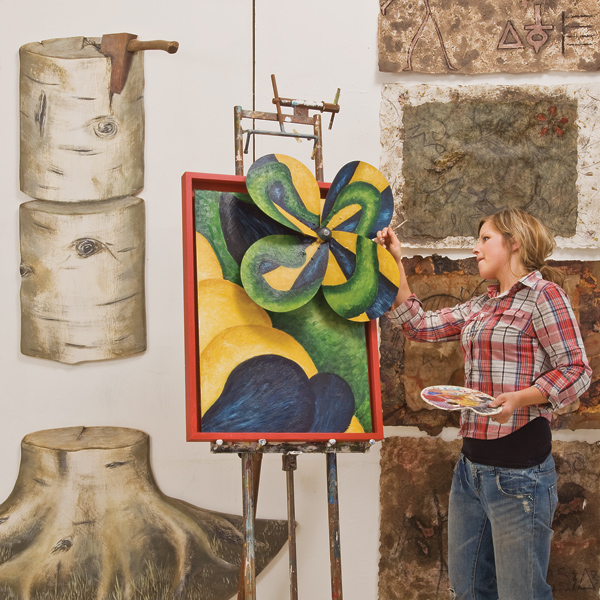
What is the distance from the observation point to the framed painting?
1406 mm

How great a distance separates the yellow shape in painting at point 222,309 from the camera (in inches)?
56.1

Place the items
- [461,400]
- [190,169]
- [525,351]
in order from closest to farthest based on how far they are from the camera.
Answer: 1. [461,400]
2. [525,351]
3. [190,169]

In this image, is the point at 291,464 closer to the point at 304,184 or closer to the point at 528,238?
the point at 304,184

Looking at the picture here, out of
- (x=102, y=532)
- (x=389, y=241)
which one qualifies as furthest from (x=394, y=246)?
(x=102, y=532)

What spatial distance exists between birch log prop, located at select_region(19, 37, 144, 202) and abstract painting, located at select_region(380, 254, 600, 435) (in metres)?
0.96

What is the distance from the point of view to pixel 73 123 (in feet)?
6.40

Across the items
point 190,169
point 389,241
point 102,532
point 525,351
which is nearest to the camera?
point 525,351

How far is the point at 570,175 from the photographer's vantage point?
2.03 meters

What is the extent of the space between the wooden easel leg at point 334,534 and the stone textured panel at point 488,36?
49.1 inches

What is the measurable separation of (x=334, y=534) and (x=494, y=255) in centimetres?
78

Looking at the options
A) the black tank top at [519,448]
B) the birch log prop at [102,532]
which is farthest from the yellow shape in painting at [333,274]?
the birch log prop at [102,532]

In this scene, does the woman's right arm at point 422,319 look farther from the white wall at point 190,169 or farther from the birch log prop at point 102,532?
the birch log prop at point 102,532

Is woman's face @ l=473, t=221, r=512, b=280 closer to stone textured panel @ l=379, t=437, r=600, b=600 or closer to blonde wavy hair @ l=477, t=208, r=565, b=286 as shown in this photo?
blonde wavy hair @ l=477, t=208, r=565, b=286

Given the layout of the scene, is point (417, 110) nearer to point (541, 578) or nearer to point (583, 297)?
point (583, 297)
